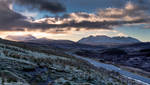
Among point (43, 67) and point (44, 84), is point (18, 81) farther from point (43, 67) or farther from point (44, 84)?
point (43, 67)

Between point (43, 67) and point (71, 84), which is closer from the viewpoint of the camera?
point (71, 84)

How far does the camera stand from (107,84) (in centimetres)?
1998

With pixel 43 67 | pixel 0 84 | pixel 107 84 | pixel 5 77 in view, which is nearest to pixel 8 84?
pixel 0 84

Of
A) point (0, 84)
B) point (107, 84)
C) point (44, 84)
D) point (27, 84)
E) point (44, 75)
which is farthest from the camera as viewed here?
point (107, 84)

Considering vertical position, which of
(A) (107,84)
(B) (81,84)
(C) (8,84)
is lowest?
(A) (107,84)

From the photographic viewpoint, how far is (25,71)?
17953mm

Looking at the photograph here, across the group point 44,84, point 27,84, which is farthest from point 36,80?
point 27,84

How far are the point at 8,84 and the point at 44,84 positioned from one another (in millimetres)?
3428

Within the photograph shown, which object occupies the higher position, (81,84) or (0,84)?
(0,84)

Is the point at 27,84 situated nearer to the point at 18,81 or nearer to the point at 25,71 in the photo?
the point at 18,81

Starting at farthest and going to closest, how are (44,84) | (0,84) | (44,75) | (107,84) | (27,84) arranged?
(107,84) < (44,75) < (44,84) < (27,84) < (0,84)

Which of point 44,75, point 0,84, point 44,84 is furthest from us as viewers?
point 44,75

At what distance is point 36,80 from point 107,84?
29.3ft

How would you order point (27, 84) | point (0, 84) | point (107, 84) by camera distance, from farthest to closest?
1. point (107, 84)
2. point (27, 84)
3. point (0, 84)
